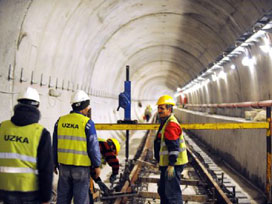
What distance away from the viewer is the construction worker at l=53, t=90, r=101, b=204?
142 inches

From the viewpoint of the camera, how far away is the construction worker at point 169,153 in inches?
157

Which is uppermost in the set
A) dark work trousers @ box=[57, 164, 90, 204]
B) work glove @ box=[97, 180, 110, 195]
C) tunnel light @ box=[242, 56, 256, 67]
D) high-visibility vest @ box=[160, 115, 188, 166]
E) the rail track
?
tunnel light @ box=[242, 56, 256, 67]

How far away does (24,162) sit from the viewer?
2703 mm

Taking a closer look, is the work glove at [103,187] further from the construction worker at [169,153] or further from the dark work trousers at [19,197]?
the dark work trousers at [19,197]

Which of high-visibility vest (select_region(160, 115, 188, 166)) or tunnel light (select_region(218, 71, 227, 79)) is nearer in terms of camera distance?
high-visibility vest (select_region(160, 115, 188, 166))

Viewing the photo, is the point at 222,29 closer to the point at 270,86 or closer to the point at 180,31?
the point at 270,86

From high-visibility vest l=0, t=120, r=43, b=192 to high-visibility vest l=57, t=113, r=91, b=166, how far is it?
2.91ft

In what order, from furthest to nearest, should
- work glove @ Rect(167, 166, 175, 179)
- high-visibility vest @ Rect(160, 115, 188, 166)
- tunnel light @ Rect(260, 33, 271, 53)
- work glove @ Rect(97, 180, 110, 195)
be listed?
tunnel light @ Rect(260, 33, 271, 53)
work glove @ Rect(97, 180, 110, 195)
high-visibility vest @ Rect(160, 115, 188, 166)
work glove @ Rect(167, 166, 175, 179)

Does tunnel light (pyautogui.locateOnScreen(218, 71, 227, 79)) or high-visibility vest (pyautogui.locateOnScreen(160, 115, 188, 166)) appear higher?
tunnel light (pyautogui.locateOnScreen(218, 71, 227, 79))

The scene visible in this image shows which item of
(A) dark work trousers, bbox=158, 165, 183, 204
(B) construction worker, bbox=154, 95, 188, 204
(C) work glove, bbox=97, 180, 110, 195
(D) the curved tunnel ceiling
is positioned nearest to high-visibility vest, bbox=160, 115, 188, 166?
(B) construction worker, bbox=154, 95, 188, 204

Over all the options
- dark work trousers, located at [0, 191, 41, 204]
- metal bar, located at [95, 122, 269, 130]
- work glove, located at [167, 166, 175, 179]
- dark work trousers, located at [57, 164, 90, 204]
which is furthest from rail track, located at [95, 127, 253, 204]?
dark work trousers, located at [0, 191, 41, 204]

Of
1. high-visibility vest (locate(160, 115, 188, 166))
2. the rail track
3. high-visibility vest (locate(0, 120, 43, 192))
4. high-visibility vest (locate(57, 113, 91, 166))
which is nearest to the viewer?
high-visibility vest (locate(0, 120, 43, 192))

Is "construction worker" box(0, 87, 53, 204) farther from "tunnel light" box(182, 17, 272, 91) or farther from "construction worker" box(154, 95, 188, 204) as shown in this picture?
"tunnel light" box(182, 17, 272, 91)

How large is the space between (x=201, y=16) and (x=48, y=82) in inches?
211
